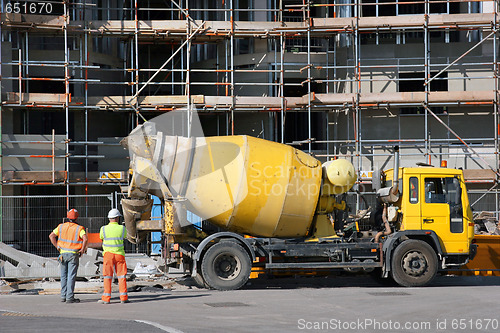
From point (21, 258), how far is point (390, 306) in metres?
9.41

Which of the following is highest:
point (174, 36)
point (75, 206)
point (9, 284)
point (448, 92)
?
point (174, 36)

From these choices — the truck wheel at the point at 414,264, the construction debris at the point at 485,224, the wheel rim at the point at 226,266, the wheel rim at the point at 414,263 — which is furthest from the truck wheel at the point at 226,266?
the construction debris at the point at 485,224

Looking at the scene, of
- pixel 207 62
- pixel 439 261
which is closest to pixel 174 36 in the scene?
pixel 207 62

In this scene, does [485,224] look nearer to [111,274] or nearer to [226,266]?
[226,266]

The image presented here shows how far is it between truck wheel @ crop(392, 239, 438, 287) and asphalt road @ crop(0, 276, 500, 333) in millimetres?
290

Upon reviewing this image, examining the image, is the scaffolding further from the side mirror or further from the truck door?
the truck door

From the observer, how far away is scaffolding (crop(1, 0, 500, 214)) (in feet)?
81.7

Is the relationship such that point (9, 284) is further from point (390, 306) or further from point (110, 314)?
point (390, 306)

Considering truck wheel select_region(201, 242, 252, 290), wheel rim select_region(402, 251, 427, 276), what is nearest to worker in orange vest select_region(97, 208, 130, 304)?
truck wheel select_region(201, 242, 252, 290)

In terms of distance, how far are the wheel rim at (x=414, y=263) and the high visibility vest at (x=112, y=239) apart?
20.7 feet

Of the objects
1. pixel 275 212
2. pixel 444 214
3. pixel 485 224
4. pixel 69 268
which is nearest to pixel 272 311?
pixel 275 212

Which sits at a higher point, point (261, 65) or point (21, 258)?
point (261, 65)

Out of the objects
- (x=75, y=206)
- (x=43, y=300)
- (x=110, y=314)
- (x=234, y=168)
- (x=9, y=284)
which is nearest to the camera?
(x=110, y=314)

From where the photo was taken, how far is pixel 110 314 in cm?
1241
